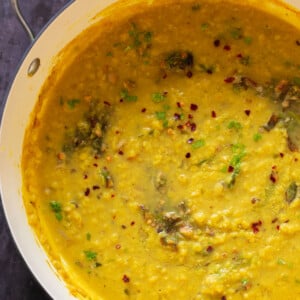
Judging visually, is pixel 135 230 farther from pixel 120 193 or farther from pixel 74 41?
pixel 74 41

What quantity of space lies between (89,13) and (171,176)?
2.36 ft

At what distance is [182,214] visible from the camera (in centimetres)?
278

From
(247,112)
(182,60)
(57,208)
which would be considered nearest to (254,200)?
(247,112)

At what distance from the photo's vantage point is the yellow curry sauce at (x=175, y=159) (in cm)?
277

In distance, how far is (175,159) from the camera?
2.79m

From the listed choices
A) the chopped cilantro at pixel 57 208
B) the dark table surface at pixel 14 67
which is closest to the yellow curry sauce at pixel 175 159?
the chopped cilantro at pixel 57 208

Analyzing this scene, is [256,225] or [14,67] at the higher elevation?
[14,67]

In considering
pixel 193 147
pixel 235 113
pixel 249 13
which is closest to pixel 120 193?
pixel 193 147

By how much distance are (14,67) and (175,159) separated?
2.55 ft

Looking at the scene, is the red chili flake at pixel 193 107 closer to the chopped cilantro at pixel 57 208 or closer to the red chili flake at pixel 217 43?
the red chili flake at pixel 217 43

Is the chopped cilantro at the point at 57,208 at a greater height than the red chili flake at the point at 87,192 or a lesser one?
lesser

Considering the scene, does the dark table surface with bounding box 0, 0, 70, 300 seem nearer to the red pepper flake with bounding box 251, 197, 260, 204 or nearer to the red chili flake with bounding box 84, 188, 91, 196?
the red chili flake with bounding box 84, 188, 91, 196

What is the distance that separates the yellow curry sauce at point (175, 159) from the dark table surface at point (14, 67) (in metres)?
0.16

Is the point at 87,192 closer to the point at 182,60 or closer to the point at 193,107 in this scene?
the point at 193,107
